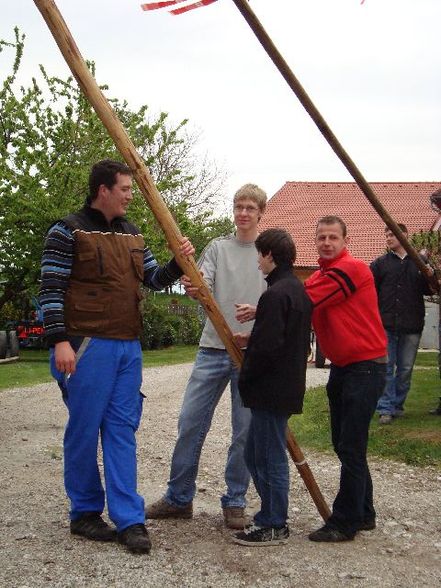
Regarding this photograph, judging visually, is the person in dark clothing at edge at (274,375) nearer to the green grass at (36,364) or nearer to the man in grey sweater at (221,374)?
the man in grey sweater at (221,374)

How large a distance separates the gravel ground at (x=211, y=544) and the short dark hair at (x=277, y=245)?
161 centimetres

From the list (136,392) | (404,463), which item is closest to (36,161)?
(404,463)

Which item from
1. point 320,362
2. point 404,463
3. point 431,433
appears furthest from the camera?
point 320,362

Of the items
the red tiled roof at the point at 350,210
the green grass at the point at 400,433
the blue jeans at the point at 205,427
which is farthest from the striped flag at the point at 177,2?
the red tiled roof at the point at 350,210

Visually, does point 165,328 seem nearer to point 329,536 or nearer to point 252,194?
point 252,194

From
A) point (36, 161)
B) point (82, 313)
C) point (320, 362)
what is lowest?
point (320, 362)

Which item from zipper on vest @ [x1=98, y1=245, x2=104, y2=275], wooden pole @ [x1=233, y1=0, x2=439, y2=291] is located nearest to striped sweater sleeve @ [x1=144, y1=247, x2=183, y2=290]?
zipper on vest @ [x1=98, y1=245, x2=104, y2=275]

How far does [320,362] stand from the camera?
20.2m

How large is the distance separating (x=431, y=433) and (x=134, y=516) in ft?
15.2

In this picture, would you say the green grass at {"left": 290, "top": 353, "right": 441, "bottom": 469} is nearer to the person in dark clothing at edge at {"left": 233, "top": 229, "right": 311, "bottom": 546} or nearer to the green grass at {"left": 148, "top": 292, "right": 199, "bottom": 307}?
the person in dark clothing at edge at {"left": 233, "top": 229, "right": 311, "bottom": 546}

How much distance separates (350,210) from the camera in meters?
41.6

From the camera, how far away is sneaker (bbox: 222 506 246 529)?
5531 millimetres

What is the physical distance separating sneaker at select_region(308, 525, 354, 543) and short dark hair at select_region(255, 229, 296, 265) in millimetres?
1555

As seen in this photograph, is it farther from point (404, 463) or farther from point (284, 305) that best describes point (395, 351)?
point (284, 305)
